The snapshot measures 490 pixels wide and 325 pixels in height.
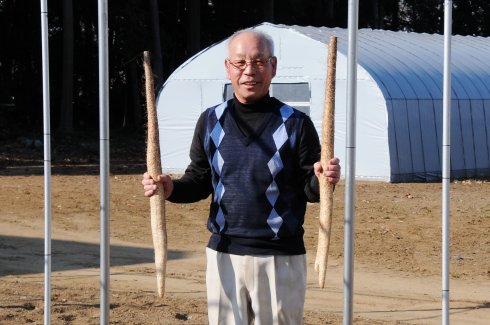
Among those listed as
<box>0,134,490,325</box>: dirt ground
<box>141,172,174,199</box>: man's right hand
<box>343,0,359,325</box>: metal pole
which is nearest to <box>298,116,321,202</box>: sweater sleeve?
<box>343,0,359,325</box>: metal pole

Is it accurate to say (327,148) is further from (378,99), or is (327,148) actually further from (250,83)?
(378,99)

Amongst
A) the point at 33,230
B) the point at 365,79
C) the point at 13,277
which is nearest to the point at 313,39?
the point at 365,79

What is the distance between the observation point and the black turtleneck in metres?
4.31

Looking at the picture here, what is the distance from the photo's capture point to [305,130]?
14.2ft

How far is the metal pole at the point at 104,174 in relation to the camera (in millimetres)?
5055

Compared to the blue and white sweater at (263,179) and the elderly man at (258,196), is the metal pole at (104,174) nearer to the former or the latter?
the elderly man at (258,196)

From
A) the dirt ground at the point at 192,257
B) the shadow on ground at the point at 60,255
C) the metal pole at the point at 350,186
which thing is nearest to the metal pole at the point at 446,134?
the metal pole at the point at 350,186

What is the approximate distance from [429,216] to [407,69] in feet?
22.0

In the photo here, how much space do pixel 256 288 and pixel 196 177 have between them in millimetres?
572

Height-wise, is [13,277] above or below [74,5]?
below

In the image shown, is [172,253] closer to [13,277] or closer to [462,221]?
[13,277]

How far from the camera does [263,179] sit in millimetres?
4297

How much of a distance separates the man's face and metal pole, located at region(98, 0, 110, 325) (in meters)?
0.96

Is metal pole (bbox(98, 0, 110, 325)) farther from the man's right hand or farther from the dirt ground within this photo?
the dirt ground
